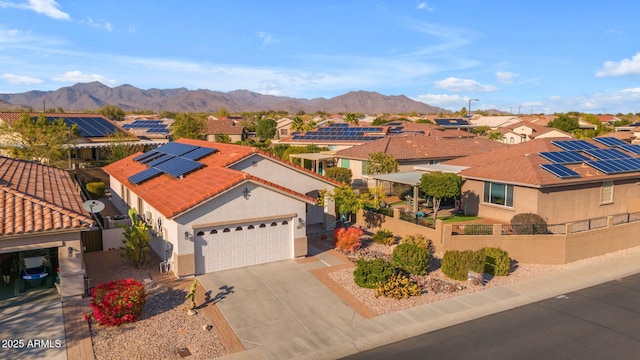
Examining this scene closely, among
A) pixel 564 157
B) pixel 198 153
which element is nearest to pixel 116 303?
pixel 198 153

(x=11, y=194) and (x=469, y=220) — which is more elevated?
(x=11, y=194)

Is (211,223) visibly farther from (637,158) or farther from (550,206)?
(637,158)

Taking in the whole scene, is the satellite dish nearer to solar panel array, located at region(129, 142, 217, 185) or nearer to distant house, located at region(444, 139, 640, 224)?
solar panel array, located at region(129, 142, 217, 185)

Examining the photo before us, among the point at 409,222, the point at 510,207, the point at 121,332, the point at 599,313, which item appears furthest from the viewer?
the point at 510,207

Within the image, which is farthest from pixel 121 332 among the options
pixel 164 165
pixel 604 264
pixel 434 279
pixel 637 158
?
pixel 637 158

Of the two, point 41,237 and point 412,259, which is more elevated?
point 41,237

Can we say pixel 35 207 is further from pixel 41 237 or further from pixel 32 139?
pixel 32 139
